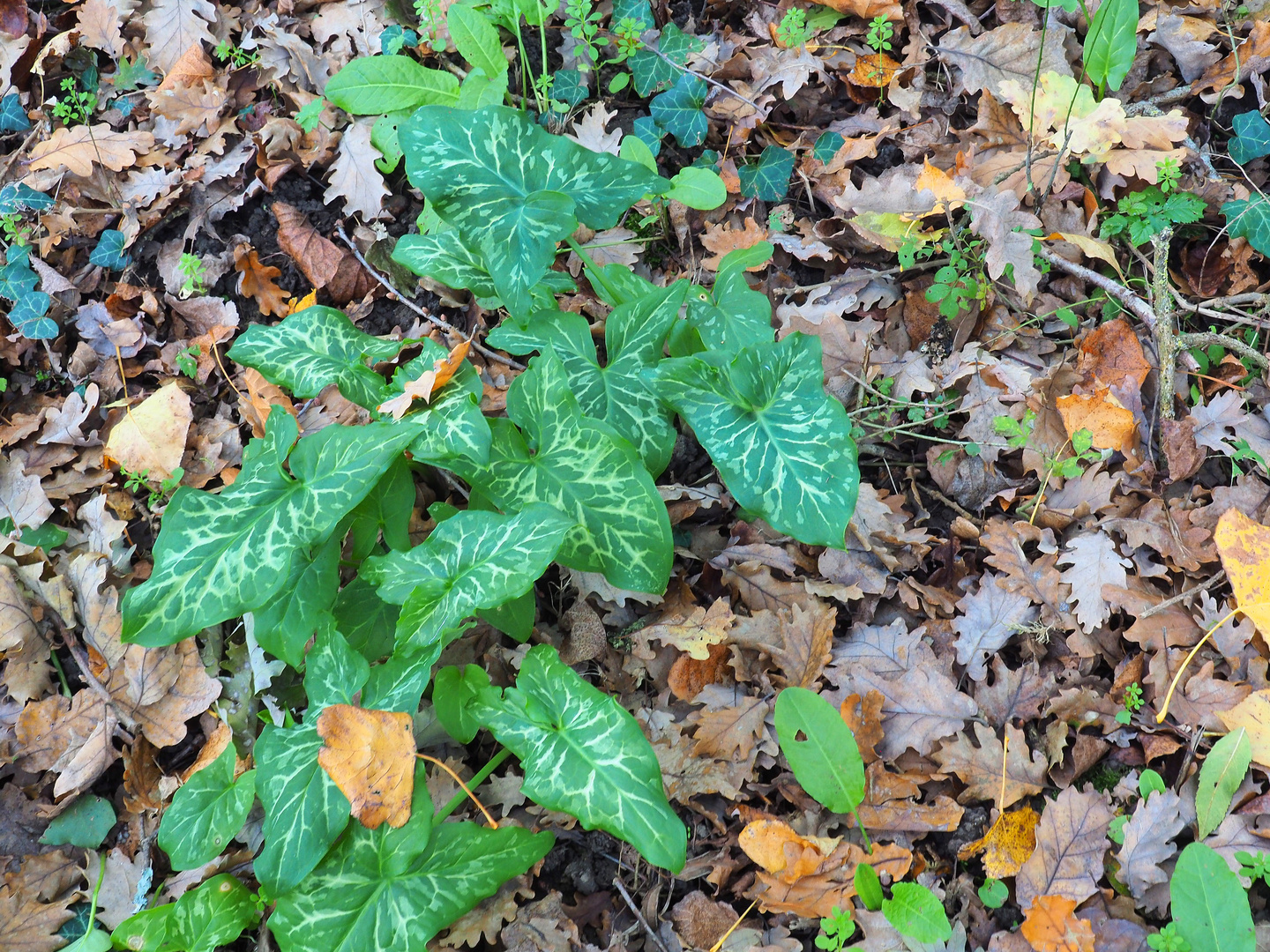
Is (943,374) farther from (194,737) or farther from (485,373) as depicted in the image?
(194,737)

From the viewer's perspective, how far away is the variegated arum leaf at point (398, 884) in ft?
5.43

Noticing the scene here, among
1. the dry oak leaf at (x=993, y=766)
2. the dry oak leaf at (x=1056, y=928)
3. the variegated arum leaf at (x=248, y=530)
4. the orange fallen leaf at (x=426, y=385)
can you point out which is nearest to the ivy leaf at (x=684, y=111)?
the orange fallen leaf at (x=426, y=385)

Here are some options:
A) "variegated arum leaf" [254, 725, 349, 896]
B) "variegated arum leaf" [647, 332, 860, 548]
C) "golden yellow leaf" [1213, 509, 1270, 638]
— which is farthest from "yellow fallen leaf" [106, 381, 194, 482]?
"golden yellow leaf" [1213, 509, 1270, 638]

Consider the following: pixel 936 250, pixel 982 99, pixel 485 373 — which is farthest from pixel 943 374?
pixel 485 373

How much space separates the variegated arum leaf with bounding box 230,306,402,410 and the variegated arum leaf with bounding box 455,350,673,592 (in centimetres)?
42

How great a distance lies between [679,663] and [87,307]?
2446 mm

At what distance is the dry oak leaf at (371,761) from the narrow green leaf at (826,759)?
0.83 meters

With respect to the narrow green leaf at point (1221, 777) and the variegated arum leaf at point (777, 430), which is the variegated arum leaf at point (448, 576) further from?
the narrow green leaf at point (1221, 777)

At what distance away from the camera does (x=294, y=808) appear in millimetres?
1682

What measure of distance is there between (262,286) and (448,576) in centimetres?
167

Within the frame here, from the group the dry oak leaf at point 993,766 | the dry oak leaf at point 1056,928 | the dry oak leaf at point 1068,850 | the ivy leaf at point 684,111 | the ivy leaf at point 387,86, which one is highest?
the ivy leaf at point 387,86

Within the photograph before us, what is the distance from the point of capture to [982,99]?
268 cm

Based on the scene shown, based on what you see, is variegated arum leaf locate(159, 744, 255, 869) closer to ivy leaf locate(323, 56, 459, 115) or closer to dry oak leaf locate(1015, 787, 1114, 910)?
dry oak leaf locate(1015, 787, 1114, 910)

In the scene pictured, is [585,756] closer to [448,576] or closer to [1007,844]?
[448,576]
